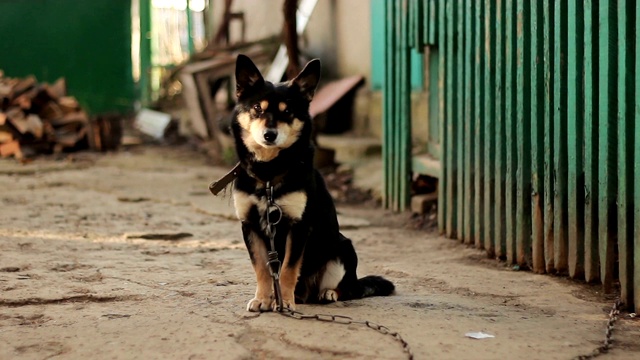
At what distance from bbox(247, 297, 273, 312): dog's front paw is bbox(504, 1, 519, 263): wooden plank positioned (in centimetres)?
226

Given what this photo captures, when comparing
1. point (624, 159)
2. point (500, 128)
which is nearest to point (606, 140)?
point (624, 159)

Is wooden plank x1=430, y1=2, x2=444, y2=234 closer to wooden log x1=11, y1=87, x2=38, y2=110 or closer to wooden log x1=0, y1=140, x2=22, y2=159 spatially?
wooden log x1=0, y1=140, x2=22, y2=159

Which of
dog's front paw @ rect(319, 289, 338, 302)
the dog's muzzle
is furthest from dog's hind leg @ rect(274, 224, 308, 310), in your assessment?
the dog's muzzle

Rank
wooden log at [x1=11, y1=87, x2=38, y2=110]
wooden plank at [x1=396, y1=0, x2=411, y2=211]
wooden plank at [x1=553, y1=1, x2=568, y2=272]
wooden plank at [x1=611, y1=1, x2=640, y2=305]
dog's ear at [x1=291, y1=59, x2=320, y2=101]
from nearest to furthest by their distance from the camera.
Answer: wooden plank at [x1=611, y1=1, x2=640, y2=305] < dog's ear at [x1=291, y1=59, x2=320, y2=101] < wooden plank at [x1=553, y1=1, x2=568, y2=272] < wooden plank at [x1=396, y1=0, x2=411, y2=211] < wooden log at [x1=11, y1=87, x2=38, y2=110]

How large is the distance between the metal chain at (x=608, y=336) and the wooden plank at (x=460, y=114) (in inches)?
86.2

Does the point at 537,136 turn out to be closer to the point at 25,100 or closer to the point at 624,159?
the point at 624,159

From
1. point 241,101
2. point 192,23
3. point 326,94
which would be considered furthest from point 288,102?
point 192,23

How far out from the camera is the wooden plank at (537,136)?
18.5 ft

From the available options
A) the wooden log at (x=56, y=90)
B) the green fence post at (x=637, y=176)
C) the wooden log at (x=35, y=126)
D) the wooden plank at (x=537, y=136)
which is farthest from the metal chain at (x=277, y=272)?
the wooden log at (x=56, y=90)

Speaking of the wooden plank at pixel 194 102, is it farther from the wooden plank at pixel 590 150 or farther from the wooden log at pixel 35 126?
the wooden plank at pixel 590 150

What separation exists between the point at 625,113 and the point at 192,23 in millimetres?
16065

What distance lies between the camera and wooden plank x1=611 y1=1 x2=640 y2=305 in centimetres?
461

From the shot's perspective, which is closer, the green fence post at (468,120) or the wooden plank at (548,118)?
the wooden plank at (548,118)

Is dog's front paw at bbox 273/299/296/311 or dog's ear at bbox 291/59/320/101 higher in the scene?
dog's ear at bbox 291/59/320/101
